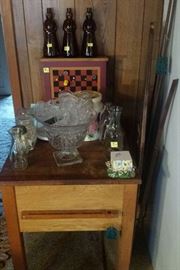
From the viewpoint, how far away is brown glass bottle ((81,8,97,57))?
46.9 inches

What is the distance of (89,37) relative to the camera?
1.21 meters

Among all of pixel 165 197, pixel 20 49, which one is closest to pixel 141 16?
pixel 20 49

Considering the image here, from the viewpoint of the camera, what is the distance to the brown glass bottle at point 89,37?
1192 mm

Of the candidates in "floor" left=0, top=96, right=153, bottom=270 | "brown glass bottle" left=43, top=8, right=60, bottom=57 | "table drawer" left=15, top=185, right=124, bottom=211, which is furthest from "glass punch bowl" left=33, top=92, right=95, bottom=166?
"floor" left=0, top=96, right=153, bottom=270

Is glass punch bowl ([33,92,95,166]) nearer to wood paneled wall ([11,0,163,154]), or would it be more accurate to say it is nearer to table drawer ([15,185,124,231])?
table drawer ([15,185,124,231])

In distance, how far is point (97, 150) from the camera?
1123 millimetres

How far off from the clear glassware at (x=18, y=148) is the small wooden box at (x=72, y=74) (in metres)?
0.34

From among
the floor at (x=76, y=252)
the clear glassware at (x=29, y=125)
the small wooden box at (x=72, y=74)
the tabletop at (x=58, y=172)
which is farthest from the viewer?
the floor at (x=76, y=252)

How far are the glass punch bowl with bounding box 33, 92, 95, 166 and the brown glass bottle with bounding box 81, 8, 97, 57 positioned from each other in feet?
0.73

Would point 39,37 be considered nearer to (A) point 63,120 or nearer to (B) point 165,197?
(A) point 63,120

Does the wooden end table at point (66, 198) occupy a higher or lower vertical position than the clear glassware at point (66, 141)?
lower

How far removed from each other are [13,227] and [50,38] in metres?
0.82

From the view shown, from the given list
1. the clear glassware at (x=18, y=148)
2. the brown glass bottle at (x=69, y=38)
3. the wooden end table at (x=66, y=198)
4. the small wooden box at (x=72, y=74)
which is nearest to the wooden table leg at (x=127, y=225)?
the wooden end table at (x=66, y=198)

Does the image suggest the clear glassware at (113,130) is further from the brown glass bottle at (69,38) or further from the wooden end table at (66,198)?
the brown glass bottle at (69,38)
